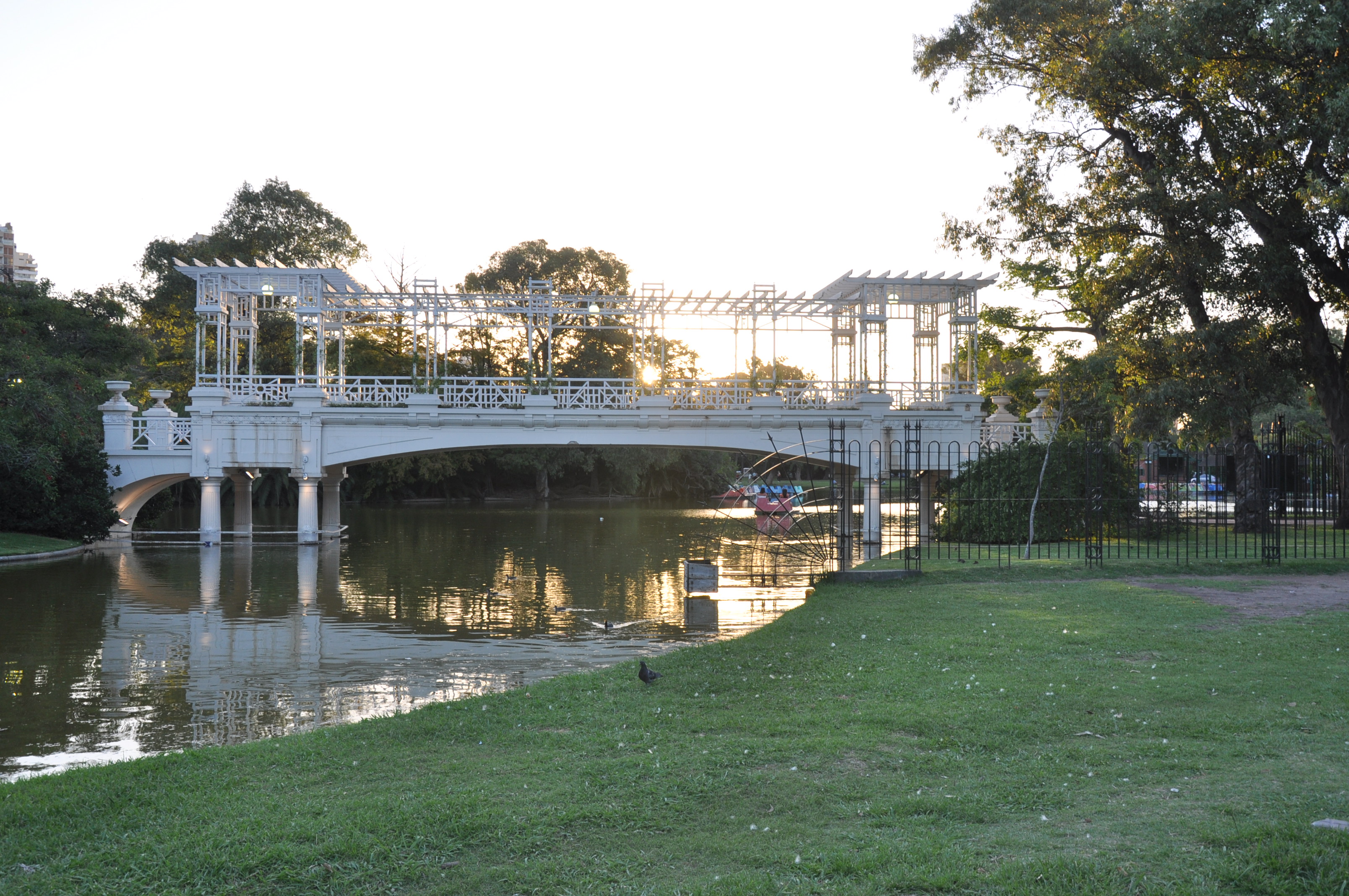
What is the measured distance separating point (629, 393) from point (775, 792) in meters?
22.1

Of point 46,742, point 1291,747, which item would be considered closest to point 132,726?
point 46,742

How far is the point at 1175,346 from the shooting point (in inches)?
889

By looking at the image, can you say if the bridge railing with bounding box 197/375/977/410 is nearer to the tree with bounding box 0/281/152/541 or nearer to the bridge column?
the tree with bounding box 0/281/152/541

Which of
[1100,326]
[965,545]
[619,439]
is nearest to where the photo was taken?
[965,545]

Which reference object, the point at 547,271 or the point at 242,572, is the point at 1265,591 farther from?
the point at 547,271

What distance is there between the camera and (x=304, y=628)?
14.7 meters

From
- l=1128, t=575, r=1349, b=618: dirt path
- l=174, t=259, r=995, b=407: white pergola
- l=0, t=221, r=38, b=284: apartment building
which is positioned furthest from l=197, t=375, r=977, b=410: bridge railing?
l=0, t=221, r=38, b=284: apartment building

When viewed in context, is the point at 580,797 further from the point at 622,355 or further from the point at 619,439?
the point at 622,355

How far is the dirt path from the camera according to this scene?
1266 cm

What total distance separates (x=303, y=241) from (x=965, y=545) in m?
37.4

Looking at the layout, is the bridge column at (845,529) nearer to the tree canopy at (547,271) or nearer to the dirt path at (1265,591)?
the dirt path at (1265,591)

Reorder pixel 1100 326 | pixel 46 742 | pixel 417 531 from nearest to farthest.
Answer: pixel 46 742
pixel 1100 326
pixel 417 531

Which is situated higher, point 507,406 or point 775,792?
point 507,406

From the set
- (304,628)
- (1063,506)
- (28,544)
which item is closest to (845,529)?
(304,628)
